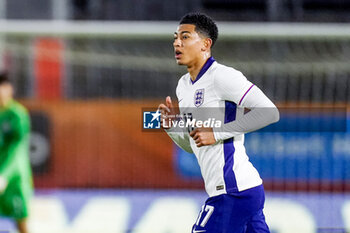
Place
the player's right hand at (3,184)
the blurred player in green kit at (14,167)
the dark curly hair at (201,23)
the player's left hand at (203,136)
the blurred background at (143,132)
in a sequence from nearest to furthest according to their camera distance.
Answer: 1. the player's left hand at (203,136)
2. the dark curly hair at (201,23)
3. the player's right hand at (3,184)
4. the blurred player in green kit at (14,167)
5. the blurred background at (143,132)

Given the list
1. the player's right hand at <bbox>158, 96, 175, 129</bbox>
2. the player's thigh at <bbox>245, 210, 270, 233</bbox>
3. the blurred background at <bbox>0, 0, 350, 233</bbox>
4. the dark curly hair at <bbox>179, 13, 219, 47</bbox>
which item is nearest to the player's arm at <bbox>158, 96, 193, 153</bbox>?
the player's right hand at <bbox>158, 96, 175, 129</bbox>

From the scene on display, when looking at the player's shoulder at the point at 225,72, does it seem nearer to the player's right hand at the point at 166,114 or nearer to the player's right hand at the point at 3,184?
the player's right hand at the point at 166,114

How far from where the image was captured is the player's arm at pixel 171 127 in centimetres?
370

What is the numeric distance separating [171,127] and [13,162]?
3.28m

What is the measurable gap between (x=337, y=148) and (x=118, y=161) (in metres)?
2.69

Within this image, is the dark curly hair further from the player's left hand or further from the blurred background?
the blurred background

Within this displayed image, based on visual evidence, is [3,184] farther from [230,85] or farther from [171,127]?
[230,85]

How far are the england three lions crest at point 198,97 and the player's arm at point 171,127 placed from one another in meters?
0.13

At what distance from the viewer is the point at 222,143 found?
363 cm

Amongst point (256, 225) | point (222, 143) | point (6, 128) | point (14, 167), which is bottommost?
Answer: point (14, 167)

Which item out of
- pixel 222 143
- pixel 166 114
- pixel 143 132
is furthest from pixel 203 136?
pixel 143 132

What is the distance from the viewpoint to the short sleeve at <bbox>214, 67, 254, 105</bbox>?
351cm

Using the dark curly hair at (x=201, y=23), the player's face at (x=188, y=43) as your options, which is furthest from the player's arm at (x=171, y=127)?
the dark curly hair at (x=201, y=23)

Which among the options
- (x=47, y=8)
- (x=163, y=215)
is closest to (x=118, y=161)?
(x=163, y=215)
